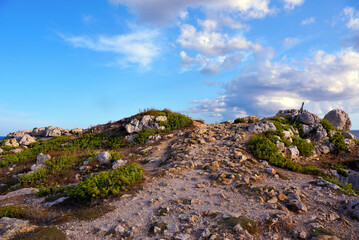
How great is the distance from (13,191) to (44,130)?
22.1 metres

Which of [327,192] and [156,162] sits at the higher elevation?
[156,162]

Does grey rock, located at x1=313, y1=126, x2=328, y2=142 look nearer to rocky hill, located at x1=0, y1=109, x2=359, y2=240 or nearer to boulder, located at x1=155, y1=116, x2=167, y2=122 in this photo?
rocky hill, located at x1=0, y1=109, x2=359, y2=240

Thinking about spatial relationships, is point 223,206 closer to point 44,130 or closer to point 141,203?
point 141,203

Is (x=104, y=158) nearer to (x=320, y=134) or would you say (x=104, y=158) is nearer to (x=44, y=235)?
(x=44, y=235)

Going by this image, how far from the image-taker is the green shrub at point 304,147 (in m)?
16.5

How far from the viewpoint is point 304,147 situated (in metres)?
16.8

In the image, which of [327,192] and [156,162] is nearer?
[327,192]

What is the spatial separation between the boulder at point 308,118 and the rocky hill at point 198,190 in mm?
601

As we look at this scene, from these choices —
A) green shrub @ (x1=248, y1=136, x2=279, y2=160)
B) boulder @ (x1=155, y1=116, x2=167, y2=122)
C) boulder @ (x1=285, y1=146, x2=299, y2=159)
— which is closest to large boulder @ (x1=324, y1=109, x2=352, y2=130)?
boulder @ (x1=285, y1=146, x2=299, y2=159)

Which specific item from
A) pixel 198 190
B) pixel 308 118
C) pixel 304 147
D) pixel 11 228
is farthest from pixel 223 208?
pixel 308 118

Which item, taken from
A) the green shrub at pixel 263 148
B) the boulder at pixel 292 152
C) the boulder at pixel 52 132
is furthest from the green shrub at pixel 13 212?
the boulder at pixel 52 132

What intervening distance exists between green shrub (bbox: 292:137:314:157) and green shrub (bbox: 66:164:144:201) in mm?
12952

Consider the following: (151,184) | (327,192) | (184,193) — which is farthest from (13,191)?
(327,192)

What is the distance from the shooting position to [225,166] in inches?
471
